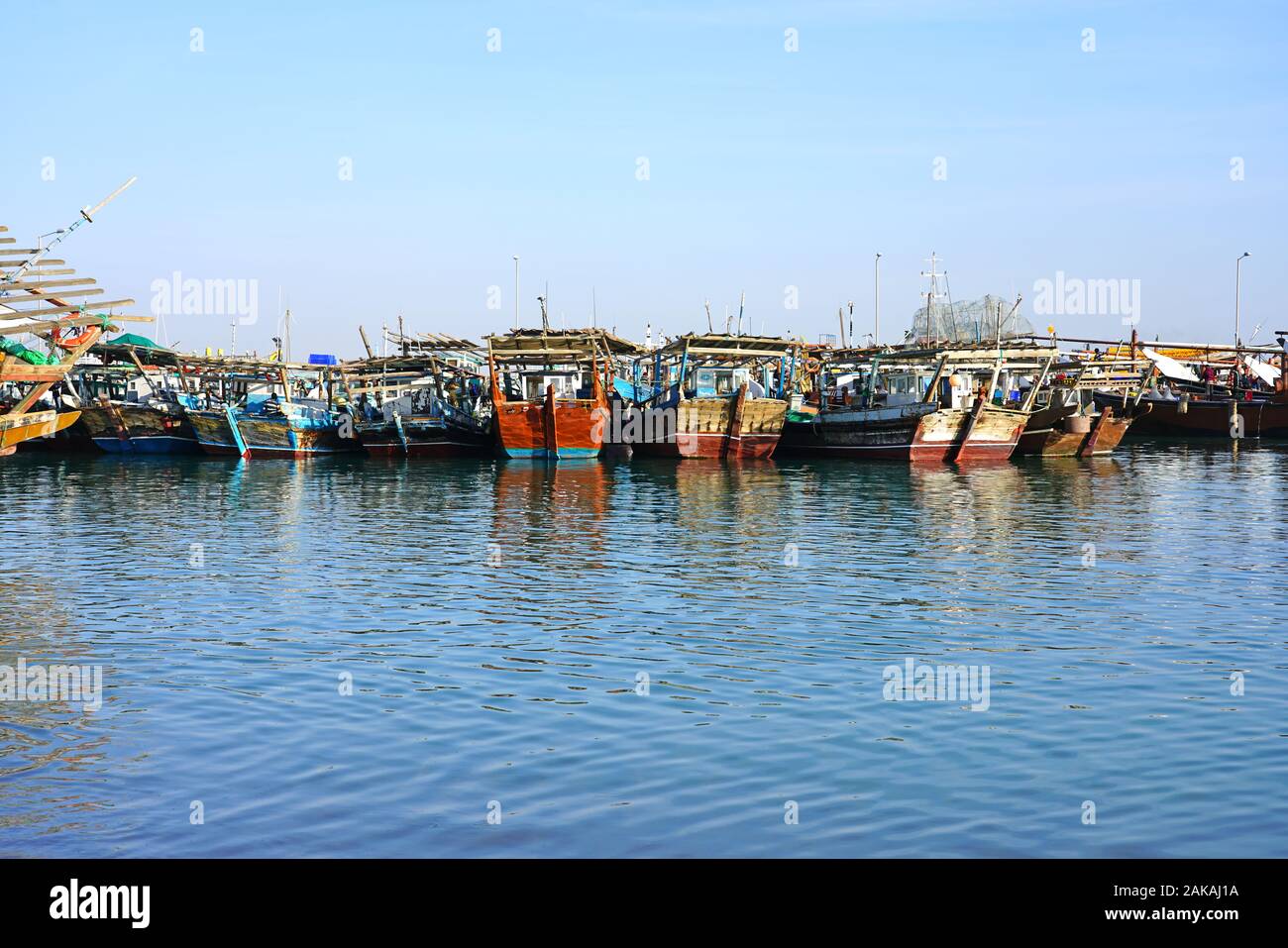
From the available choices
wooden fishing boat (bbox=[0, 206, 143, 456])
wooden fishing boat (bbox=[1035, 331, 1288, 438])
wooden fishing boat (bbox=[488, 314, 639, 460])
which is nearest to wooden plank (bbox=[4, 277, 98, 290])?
wooden fishing boat (bbox=[0, 206, 143, 456])

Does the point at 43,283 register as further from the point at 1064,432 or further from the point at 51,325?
the point at 1064,432

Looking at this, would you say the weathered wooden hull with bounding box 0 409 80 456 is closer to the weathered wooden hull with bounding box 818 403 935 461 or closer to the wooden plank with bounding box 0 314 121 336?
the wooden plank with bounding box 0 314 121 336

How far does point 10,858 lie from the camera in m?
8.98

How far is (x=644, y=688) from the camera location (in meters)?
14.0

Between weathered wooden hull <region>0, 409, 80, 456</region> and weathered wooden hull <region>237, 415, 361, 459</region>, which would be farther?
weathered wooden hull <region>237, 415, 361, 459</region>

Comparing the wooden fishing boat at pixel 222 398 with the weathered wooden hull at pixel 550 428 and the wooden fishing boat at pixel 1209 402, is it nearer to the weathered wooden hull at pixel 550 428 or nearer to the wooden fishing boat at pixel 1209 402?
the weathered wooden hull at pixel 550 428

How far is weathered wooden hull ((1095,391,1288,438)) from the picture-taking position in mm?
68562

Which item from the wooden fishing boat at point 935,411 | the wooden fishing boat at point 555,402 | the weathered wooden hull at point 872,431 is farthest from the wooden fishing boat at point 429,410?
the wooden fishing boat at point 935,411

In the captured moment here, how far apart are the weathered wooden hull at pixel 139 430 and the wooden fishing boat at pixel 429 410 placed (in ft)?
24.0

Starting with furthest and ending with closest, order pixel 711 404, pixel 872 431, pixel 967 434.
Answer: pixel 872 431 < pixel 711 404 < pixel 967 434

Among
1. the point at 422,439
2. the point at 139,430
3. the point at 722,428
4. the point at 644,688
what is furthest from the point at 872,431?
the point at 644,688

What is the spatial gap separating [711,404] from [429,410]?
12982 millimetres

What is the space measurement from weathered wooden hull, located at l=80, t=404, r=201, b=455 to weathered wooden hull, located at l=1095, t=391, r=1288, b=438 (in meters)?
44.7
